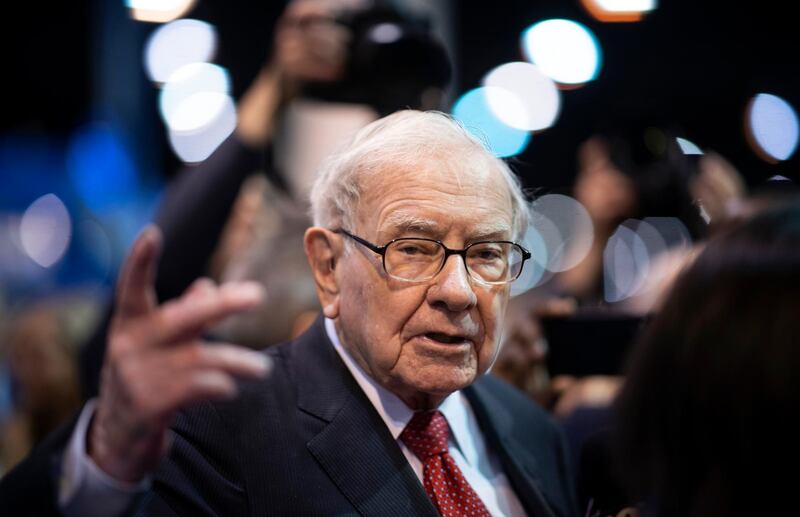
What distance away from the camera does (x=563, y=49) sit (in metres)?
6.06

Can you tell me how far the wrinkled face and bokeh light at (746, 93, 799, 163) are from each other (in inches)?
124

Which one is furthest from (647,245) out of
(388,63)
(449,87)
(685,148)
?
(388,63)

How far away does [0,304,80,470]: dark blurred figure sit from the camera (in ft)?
11.6

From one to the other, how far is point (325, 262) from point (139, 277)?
82cm

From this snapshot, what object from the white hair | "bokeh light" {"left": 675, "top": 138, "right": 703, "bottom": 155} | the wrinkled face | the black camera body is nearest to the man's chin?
the wrinkled face

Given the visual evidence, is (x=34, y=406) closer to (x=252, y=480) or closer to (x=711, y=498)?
(x=252, y=480)

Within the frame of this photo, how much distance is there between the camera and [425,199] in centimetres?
183

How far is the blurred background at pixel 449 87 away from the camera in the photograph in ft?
13.5

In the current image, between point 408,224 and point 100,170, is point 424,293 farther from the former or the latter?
point 100,170

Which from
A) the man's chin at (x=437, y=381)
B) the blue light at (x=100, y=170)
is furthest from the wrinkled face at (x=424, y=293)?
the blue light at (x=100, y=170)

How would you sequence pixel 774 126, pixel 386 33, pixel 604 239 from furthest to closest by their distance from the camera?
pixel 774 126 < pixel 604 239 < pixel 386 33

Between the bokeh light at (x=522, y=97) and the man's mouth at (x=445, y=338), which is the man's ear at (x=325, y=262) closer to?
the man's mouth at (x=445, y=338)

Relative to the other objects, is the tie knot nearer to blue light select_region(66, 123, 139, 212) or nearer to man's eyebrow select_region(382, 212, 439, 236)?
man's eyebrow select_region(382, 212, 439, 236)

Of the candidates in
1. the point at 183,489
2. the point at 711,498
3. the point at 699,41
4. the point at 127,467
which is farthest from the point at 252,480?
the point at 699,41
